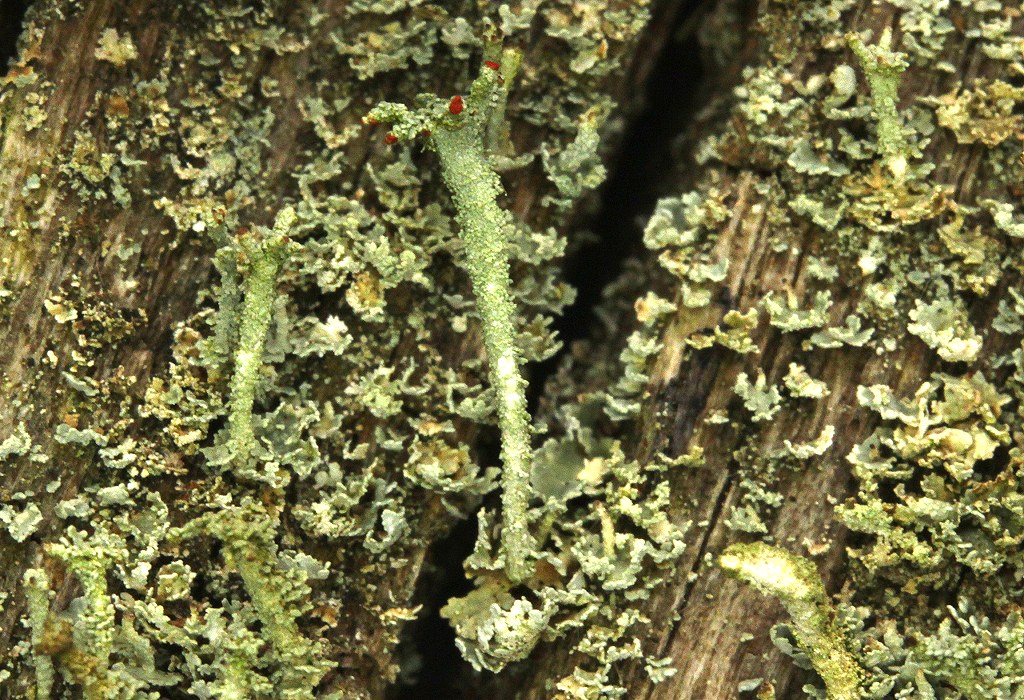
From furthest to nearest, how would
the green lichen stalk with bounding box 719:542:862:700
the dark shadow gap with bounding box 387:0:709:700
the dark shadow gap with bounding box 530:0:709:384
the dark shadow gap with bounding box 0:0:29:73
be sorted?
1. the dark shadow gap with bounding box 530:0:709:384
2. the dark shadow gap with bounding box 387:0:709:700
3. the dark shadow gap with bounding box 0:0:29:73
4. the green lichen stalk with bounding box 719:542:862:700

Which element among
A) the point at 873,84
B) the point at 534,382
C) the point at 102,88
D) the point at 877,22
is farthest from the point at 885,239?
the point at 102,88

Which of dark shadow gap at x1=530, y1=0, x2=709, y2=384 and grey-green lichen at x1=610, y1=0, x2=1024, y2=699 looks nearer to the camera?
grey-green lichen at x1=610, y1=0, x2=1024, y2=699

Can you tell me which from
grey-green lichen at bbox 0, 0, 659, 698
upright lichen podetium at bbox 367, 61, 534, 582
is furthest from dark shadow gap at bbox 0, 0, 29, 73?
upright lichen podetium at bbox 367, 61, 534, 582

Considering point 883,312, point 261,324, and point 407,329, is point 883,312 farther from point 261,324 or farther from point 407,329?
point 261,324

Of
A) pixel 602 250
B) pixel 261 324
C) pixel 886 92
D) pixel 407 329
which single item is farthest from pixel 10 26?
pixel 886 92

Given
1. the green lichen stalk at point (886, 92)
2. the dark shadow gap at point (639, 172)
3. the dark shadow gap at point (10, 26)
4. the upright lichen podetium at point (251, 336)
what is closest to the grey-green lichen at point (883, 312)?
the green lichen stalk at point (886, 92)

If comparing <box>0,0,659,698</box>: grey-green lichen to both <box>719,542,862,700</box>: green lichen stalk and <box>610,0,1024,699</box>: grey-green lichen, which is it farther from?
<box>719,542,862,700</box>: green lichen stalk
